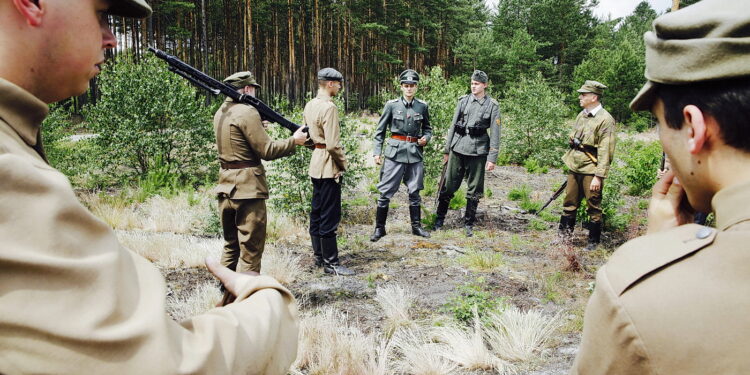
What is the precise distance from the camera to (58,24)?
0.88m

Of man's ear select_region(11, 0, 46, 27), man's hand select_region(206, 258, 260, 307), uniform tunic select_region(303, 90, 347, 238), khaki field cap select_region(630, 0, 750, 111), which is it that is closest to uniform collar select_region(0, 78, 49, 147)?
man's ear select_region(11, 0, 46, 27)

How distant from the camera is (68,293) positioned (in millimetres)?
686

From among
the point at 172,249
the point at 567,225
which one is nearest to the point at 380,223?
the point at 567,225

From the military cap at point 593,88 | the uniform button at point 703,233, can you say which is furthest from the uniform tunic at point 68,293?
the military cap at point 593,88

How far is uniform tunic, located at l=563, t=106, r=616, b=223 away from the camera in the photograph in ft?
21.0

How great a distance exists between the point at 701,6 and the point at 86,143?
34.9 ft

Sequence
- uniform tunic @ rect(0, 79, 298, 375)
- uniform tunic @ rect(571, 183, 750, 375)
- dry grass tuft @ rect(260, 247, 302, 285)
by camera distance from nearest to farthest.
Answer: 1. uniform tunic @ rect(0, 79, 298, 375)
2. uniform tunic @ rect(571, 183, 750, 375)
3. dry grass tuft @ rect(260, 247, 302, 285)

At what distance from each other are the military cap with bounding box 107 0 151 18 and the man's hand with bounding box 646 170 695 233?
1308mm

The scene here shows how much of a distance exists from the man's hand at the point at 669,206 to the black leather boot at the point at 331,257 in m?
4.49

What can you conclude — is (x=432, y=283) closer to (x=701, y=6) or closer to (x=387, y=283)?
(x=387, y=283)

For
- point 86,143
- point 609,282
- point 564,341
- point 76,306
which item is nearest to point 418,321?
point 564,341

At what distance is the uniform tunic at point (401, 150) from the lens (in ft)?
23.2

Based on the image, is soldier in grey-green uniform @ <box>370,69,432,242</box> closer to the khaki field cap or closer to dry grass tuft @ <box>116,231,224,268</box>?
dry grass tuft @ <box>116,231,224,268</box>

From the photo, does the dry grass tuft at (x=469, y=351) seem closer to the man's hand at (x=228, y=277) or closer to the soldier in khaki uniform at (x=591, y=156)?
the man's hand at (x=228, y=277)
